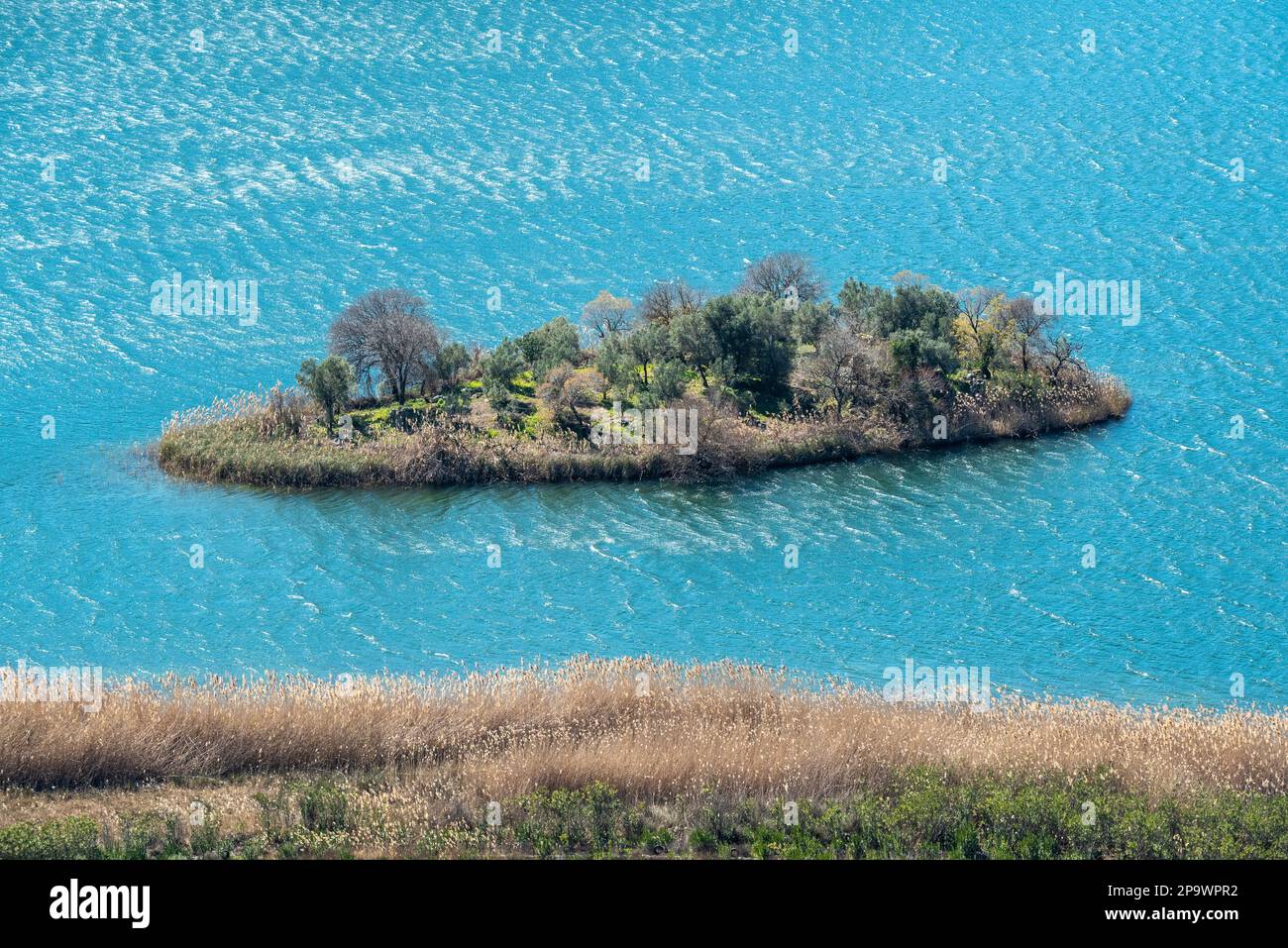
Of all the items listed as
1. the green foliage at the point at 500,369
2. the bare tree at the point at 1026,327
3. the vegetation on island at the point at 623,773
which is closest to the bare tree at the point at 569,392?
the green foliage at the point at 500,369

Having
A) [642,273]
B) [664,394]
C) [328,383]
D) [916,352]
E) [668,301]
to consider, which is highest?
[642,273]

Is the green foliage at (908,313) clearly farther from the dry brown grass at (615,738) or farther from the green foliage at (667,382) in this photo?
the dry brown grass at (615,738)

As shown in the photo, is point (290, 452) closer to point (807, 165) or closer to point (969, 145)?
point (807, 165)

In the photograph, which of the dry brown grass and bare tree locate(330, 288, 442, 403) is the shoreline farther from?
the dry brown grass

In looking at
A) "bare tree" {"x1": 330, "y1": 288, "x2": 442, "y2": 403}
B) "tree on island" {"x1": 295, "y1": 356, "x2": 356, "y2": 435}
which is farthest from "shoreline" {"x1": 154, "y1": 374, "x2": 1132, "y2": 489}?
"bare tree" {"x1": 330, "y1": 288, "x2": 442, "y2": 403}

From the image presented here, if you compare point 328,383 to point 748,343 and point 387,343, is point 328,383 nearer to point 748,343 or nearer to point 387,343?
point 387,343

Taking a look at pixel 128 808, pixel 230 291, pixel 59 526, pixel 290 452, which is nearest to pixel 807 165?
pixel 230 291

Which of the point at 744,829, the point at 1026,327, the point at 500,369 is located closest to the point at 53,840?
the point at 744,829
